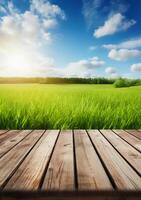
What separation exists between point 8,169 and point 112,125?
3333 mm

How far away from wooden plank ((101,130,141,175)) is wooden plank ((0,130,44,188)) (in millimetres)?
864

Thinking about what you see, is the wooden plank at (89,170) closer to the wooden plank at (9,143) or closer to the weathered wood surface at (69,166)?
the weathered wood surface at (69,166)

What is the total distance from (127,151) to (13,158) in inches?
41.2

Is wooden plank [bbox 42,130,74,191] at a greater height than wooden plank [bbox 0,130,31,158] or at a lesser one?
greater

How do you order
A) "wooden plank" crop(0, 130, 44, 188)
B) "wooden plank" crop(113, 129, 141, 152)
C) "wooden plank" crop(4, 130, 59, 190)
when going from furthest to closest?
"wooden plank" crop(113, 129, 141, 152) → "wooden plank" crop(0, 130, 44, 188) → "wooden plank" crop(4, 130, 59, 190)

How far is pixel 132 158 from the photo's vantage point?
7.52 feet

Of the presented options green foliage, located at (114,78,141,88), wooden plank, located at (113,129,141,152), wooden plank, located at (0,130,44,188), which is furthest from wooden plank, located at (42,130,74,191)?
green foliage, located at (114,78,141,88)

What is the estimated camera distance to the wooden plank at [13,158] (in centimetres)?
182

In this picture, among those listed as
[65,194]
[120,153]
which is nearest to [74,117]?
[120,153]

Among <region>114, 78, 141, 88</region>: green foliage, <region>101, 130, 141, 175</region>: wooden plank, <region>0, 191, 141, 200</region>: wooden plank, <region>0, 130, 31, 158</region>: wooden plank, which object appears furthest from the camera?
<region>114, 78, 141, 88</region>: green foliage

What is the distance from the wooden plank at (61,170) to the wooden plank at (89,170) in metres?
0.06

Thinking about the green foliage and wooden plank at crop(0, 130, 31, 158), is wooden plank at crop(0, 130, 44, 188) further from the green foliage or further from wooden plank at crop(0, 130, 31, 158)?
the green foliage

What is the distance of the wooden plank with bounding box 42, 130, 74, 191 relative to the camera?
1.60 meters

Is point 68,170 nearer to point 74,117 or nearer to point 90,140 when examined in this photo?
point 90,140
